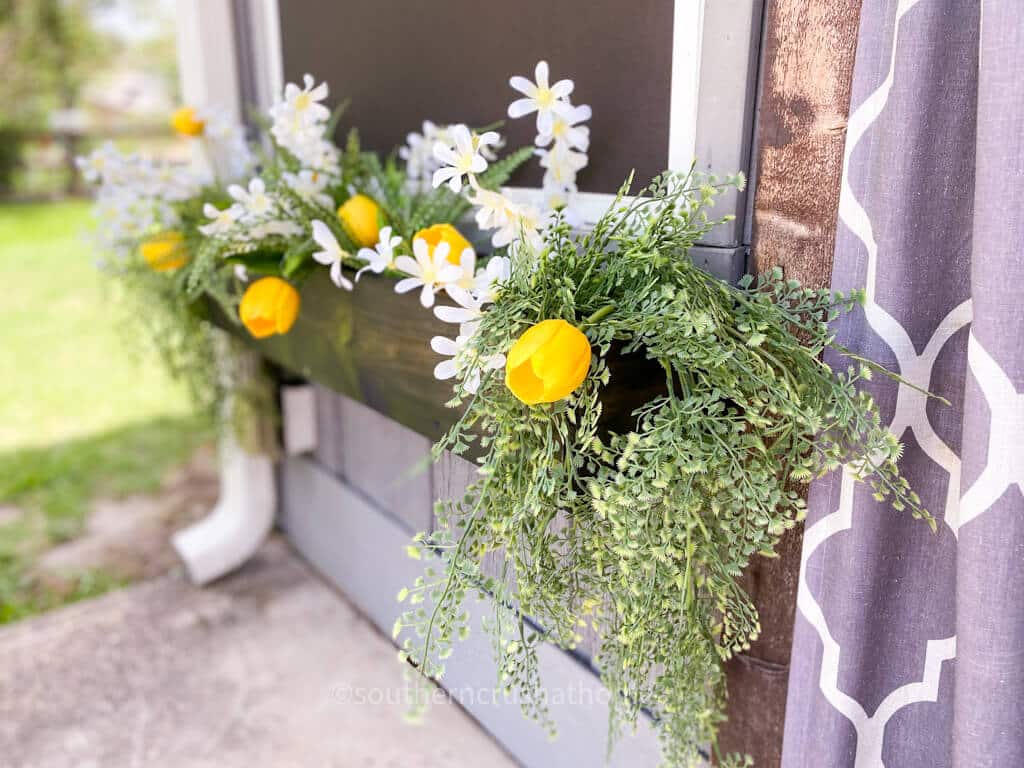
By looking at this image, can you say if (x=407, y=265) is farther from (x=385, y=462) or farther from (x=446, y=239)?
(x=385, y=462)

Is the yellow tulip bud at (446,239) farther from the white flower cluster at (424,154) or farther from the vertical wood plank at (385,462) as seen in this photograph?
the vertical wood plank at (385,462)

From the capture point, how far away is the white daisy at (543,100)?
928 mm

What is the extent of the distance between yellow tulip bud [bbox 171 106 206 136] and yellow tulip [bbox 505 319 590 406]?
1129mm

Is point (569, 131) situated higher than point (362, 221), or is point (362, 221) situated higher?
point (569, 131)

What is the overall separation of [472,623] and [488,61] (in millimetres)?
950

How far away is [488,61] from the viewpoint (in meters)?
1.30

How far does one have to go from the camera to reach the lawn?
2.41 meters

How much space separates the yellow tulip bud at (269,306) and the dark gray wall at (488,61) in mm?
427

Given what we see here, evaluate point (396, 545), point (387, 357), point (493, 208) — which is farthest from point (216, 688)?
point (493, 208)

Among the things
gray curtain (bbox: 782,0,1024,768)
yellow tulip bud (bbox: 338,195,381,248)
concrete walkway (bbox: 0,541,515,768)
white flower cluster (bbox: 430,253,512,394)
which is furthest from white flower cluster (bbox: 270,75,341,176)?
concrete walkway (bbox: 0,541,515,768)

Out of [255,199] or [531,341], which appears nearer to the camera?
[531,341]

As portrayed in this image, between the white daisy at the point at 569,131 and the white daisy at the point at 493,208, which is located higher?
the white daisy at the point at 569,131

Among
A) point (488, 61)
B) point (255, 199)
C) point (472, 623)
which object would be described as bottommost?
point (472, 623)

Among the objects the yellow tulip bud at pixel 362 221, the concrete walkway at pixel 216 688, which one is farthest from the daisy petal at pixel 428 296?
the concrete walkway at pixel 216 688
